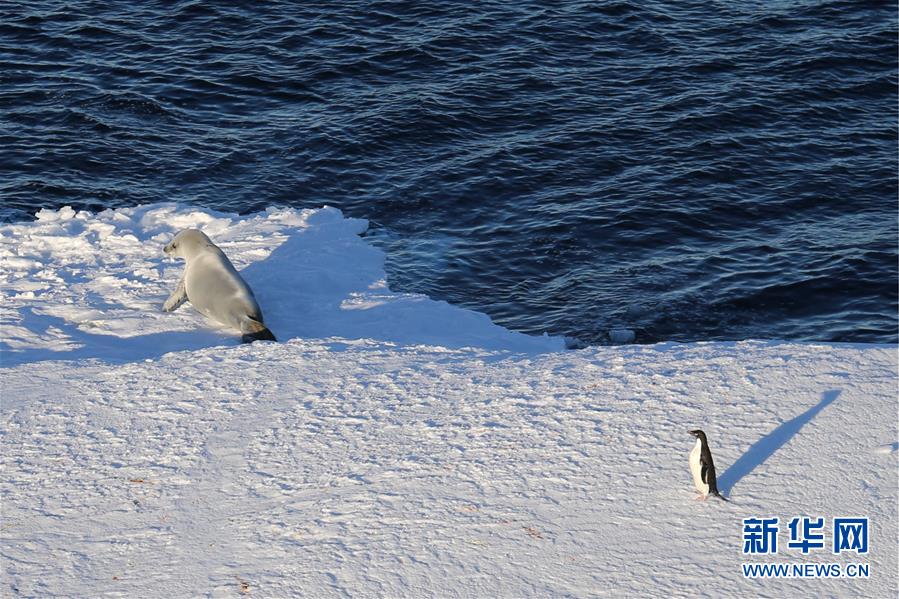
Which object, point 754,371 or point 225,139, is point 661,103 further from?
point 754,371

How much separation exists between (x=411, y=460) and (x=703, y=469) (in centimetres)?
214

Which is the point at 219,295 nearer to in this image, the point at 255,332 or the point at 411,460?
the point at 255,332

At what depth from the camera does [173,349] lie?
11.4 m

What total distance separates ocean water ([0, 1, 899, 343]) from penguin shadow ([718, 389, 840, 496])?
12.9 ft

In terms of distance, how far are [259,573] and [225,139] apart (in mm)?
11652

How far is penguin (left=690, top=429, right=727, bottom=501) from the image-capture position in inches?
312

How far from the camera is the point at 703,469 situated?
793cm

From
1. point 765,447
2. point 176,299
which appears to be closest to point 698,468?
point 765,447

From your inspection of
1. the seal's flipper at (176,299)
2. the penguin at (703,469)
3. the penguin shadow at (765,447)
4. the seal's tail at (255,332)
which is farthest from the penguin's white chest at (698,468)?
the seal's flipper at (176,299)

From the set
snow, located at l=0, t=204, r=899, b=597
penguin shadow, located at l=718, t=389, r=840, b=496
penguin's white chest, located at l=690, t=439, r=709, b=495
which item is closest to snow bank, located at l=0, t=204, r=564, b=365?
snow, located at l=0, t=204, r=899, b=597

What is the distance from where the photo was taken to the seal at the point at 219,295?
11.6 m

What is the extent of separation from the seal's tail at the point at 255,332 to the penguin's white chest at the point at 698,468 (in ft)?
15.9

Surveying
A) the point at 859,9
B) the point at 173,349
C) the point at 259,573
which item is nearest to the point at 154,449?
the point at 259,573

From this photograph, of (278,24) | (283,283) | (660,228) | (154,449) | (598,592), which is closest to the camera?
(598,592)
